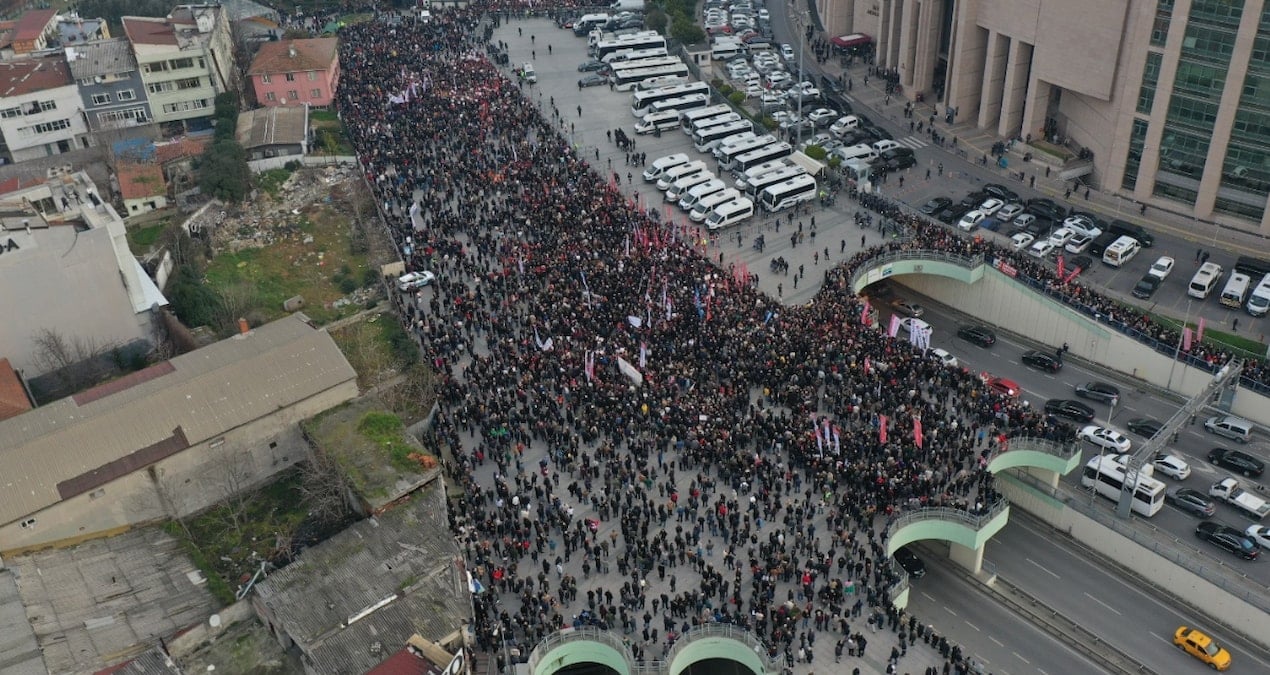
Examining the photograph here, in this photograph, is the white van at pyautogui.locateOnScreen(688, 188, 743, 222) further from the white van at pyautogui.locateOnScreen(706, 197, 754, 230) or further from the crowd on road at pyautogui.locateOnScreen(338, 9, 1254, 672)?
the crowd on road at pyautogui.locateOnScreen(338, 9, 1254, 672)

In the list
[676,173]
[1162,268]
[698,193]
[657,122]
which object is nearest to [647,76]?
[657,122]

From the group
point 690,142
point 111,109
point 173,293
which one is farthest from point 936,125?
point 111,109

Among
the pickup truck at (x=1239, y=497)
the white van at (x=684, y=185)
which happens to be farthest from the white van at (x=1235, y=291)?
the white van at (x=684, y=185)

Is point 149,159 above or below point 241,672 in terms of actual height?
above

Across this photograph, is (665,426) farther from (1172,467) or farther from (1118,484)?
(1172,467)

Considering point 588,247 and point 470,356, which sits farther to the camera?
point 588,247

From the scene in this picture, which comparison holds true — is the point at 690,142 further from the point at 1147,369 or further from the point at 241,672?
the point at 241,672

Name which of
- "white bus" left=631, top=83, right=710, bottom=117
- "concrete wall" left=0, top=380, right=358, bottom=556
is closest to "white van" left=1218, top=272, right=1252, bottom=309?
"white bus" left=631, top=83, right=710, bottom=117
